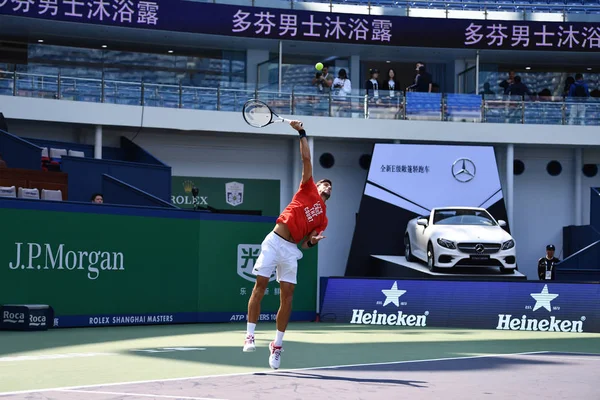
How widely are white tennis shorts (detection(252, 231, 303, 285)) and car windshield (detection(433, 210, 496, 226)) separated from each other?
16551 mm

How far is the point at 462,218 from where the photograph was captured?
26.7 metres

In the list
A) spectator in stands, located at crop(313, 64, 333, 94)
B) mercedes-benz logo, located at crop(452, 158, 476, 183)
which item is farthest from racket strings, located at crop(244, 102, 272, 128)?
mercedes-benz logo, located at crop(452, 158, 476, 183)

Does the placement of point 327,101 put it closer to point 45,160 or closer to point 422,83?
point 422,83

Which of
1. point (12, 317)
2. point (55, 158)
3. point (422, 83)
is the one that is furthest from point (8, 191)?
point (422, 83)

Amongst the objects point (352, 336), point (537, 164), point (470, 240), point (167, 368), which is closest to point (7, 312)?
point (352, 336)

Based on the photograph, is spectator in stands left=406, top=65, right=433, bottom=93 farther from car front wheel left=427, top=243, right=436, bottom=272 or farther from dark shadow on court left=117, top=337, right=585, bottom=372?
dark shadow on court left=117, top=337, right=585, bottom=372

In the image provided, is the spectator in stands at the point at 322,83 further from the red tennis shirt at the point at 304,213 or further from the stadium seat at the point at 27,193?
the red tennis shirt at the point at 304,213

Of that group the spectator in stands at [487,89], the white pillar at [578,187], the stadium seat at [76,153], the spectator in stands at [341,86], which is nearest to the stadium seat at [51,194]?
the stadium seat at [76,153]

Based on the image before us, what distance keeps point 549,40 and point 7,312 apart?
76.7 ft

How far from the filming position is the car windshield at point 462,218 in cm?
2656

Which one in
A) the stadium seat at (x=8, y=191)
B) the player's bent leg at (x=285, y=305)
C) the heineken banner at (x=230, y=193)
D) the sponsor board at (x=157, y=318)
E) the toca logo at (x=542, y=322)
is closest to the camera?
the player's bent leg at (x=285, y=305)

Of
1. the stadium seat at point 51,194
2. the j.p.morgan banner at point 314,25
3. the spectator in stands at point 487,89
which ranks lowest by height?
the stadium seat at point 51,194

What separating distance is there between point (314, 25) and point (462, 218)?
30.7 feet

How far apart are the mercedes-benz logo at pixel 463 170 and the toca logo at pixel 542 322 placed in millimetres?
12264
